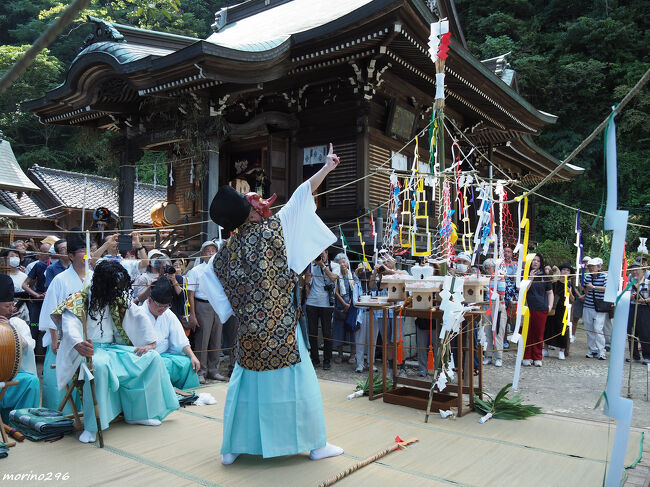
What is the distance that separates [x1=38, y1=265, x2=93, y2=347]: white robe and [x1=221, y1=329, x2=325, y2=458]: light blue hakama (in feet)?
6.78

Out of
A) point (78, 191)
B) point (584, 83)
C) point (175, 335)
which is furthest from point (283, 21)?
point (584, 83)

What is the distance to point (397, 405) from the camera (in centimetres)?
501

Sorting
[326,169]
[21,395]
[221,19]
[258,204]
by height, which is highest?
[221,19]

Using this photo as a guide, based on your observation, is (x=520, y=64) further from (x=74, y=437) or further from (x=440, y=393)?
(x=74, y=437)

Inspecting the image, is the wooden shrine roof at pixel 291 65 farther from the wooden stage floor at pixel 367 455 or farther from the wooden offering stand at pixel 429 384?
the wooden stage floor at pixel 367 455

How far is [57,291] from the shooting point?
14.5 ft

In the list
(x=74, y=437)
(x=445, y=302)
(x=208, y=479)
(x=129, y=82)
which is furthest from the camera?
(x=129, y=82)

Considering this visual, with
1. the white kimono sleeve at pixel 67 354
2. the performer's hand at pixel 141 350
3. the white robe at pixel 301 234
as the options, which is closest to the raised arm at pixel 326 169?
the white robe at pixel 301 234

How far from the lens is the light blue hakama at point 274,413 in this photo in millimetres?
3285

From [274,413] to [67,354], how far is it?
1.86 metres

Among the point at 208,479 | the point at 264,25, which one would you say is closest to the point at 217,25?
the point at 264,25

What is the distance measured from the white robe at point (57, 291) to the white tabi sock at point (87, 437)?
1.00m

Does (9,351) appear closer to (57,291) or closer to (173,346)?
(57,291)

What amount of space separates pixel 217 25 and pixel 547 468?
592 inches
